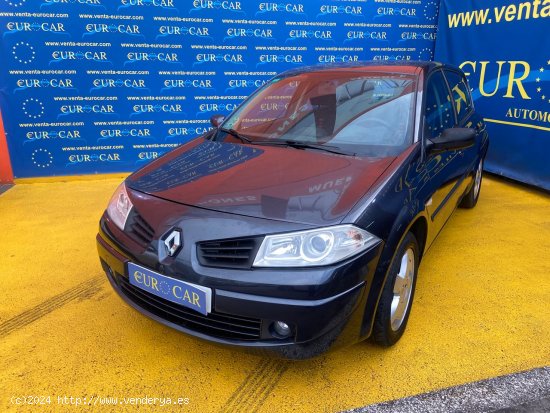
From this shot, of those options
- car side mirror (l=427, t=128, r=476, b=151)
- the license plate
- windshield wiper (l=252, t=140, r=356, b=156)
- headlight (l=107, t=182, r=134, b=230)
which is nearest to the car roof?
car side mirror (l=427, t=128, r=476, b=151)

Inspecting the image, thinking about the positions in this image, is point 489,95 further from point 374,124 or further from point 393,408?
point 393,408

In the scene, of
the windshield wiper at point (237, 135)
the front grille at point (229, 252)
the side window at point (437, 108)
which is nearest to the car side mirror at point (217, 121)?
the windshield wiper at point (237, 135)

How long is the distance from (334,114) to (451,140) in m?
0.76

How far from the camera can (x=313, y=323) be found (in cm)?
176

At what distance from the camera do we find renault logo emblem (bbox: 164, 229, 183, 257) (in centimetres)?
186

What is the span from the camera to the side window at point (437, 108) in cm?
269

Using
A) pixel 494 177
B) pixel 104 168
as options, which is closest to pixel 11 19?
pixel 104 168

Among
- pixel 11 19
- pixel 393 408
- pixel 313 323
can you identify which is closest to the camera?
pixel 313 323

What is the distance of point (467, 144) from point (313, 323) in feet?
5.28

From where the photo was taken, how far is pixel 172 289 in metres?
1.87

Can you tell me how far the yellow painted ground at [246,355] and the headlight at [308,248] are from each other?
2.35 ft

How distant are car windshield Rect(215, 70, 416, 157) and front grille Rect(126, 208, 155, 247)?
3.15 ft

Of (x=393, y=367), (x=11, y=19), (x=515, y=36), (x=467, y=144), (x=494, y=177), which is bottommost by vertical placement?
(x=494, y=177)

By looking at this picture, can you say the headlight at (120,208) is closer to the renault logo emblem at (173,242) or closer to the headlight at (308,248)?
the renault logo emblem at (173,242)
